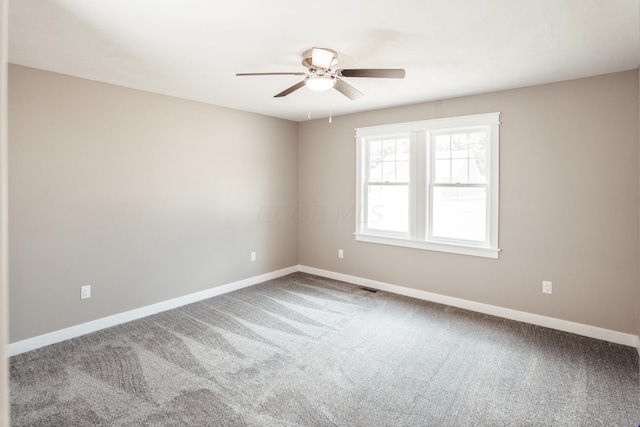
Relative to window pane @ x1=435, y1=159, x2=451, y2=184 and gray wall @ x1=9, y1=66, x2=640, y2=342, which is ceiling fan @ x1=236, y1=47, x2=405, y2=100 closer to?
gray wall @ x1=9, y1=66, x2=640, y2=342

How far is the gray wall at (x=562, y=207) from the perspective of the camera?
3193mm

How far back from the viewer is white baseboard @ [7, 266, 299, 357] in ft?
10.2

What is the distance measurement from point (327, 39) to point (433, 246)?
2.86 m

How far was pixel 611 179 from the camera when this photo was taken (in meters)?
3.23

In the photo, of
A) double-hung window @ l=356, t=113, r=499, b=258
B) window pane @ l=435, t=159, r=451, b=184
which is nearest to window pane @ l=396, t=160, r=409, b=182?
double-hung window @ l=356, t=113, r=499, b=258

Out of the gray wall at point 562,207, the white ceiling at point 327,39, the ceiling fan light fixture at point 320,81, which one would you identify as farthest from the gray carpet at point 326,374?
the white ceiling at point 327,39

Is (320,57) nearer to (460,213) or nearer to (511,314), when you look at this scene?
(460,213)

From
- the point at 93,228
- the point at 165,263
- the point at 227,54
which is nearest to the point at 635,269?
the point at 227,54

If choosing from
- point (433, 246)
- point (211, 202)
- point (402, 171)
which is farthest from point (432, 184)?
point (211, 202)

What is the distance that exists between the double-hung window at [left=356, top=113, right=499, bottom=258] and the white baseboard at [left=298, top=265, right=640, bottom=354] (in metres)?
0.59

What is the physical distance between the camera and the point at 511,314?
384 centimetres

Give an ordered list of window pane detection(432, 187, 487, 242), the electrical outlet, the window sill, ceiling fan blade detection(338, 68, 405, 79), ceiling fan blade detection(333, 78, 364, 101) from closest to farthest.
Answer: ceiling fan blade detection(338, 68, 405, 79) → ceiling fan blade detection(333, 78, 364, 101) → the electrical outlet → the window sill → window pane detection(432, 187, 487, 242)

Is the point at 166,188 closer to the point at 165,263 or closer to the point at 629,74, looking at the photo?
the point at 165,263

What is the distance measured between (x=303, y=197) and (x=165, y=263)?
7.86 feet
